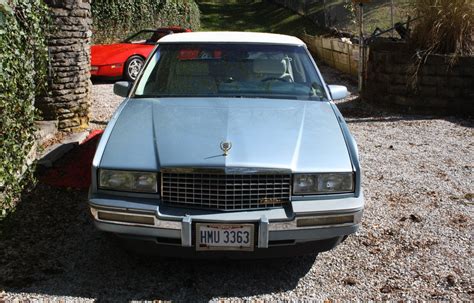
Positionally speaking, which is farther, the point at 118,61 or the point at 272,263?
the point at 118,61

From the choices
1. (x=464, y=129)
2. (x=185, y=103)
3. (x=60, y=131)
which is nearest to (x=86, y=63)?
(x=60, y=131)

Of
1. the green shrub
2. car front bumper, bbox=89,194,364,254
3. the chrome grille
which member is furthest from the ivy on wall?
the green shrub

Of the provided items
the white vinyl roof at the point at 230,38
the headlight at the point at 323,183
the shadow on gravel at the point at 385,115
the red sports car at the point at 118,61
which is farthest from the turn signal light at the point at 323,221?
the red sports car at the point at 118,61

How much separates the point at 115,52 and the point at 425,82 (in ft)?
23.0

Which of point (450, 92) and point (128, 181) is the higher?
point (128, 181)

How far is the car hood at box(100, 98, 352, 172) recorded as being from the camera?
3314mm

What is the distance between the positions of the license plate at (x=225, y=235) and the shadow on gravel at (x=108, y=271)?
0.39 metres

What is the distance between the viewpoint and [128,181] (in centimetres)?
332

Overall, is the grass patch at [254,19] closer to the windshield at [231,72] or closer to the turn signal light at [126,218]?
the windshield at [231,72]

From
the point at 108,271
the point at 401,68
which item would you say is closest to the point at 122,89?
the point at 108,271

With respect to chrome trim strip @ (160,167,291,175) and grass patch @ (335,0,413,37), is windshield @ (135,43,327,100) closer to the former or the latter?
chrome trim strip @ (160,167,291,175)

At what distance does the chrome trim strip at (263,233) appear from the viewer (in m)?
3.17

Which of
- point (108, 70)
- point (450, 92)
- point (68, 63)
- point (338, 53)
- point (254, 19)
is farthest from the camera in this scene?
point (254, 19)

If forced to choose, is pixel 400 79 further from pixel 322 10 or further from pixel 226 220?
pixel 322 10
